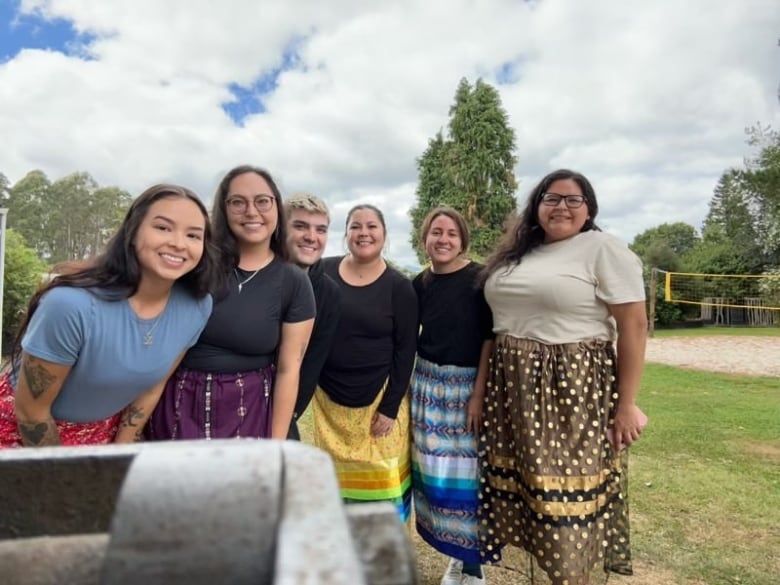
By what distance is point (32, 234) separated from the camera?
31781 millimetres

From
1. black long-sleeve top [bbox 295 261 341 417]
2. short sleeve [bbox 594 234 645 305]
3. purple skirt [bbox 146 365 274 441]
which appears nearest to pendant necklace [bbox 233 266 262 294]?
purple skirt [bbox 146 365 274 441]

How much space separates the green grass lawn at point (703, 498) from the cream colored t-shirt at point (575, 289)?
4.67 ft

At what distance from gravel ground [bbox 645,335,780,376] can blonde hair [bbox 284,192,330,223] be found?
10817 mm

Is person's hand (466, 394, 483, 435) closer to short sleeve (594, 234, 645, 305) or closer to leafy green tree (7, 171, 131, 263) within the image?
short sleeve (594, 234, 645, 305)

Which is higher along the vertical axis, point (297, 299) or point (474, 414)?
point (297, 299)

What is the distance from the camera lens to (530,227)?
2.59 metres

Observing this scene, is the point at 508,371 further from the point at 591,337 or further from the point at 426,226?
the point at 426,226

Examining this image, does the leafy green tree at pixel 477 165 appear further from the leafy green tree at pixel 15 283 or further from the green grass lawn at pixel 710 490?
the green grass lawn at pixel 710 490

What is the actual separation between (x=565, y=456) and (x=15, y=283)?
11722 mm

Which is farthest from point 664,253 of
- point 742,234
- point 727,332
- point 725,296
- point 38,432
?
point 38,432

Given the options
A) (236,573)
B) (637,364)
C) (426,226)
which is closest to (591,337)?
(637,364)

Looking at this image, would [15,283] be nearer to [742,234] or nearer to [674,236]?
[742,234]

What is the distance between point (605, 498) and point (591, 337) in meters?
0.66

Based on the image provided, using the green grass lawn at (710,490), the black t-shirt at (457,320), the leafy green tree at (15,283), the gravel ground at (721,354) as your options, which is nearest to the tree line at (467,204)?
the leafy green tree at (15,283)
